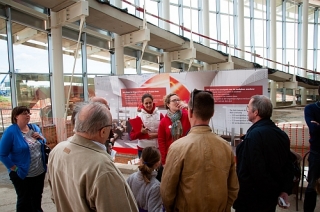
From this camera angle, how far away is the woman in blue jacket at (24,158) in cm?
229

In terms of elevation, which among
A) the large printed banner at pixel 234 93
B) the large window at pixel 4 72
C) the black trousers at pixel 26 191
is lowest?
the black trousers at pixel 26 191

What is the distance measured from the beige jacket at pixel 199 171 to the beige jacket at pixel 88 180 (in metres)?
0.37

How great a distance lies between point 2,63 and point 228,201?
227 inches

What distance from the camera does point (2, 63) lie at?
5.23m

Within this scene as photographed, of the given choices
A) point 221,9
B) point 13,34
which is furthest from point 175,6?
point 13,34

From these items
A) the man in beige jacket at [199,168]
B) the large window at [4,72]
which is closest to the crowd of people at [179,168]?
the man in beige jacket at [199,168]

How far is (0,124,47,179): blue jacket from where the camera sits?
2.27 metres

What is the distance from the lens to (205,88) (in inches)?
144

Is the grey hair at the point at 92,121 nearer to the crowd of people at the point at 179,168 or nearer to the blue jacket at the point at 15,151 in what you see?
the crowd of people at the point at 179,168

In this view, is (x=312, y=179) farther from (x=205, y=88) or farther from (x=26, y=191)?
(x=26, y=191)

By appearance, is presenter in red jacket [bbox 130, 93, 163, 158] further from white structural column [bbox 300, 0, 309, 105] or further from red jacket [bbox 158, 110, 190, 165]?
white structural column [bbox 300, 0, 309, 105]

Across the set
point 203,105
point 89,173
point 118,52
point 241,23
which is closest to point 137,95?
point 203,105

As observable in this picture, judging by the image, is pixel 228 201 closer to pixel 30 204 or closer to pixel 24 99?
pixel 30 204

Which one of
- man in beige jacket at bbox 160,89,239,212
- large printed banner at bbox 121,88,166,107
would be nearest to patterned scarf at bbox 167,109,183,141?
man in beige jacket at bbox 160,89,239,212
